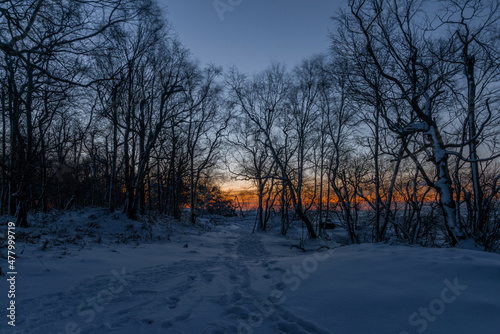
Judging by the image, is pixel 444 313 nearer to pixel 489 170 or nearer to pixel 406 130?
pixel 406 130

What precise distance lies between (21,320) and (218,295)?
2257mm

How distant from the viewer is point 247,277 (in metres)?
4.59

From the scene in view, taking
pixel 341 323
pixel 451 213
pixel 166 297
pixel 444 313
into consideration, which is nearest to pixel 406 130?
pixel 451 213
